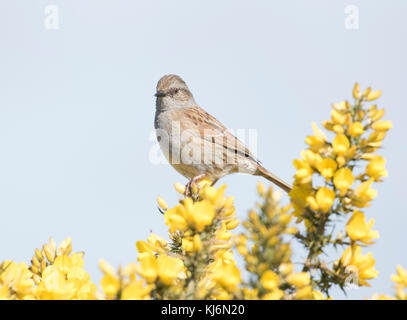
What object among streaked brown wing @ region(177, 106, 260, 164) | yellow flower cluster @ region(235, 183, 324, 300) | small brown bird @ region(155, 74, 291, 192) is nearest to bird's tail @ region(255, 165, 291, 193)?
small brown bird @ region(155, 74, 291, 192)

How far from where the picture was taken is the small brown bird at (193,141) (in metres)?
5.95

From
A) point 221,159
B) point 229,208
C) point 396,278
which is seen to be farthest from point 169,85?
point 396,278

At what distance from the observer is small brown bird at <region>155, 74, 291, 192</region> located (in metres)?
5.95

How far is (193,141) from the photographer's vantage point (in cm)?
623

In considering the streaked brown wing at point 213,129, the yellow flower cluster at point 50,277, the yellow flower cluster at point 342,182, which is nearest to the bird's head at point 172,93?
the streaked brown wing at point 213,129

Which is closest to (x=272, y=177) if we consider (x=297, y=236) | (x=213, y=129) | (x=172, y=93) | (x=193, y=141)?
(x=213, y=129)

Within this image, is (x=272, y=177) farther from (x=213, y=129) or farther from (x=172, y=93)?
(x=172, y=93)

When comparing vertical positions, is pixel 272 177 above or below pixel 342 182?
above

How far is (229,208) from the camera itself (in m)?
2.12

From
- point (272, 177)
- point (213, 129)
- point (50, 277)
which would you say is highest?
point (213, 129)

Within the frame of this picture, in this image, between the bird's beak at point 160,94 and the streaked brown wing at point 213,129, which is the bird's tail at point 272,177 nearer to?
the streaked brown wing at point 213,129

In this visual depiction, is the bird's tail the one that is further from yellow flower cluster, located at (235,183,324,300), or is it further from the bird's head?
yellow flower cluster, located at (235,183,324,300)
